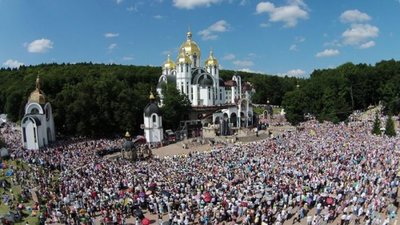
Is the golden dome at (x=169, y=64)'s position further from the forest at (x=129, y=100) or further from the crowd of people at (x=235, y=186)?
the crowd of people at (x=235, y=186)

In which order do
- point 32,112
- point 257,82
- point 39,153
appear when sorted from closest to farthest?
1. point 39,153
2. point 32,112
3. point 257,82

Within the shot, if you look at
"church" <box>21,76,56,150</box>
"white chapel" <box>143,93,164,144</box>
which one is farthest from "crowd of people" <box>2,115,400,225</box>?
"white chapel" <box>143,93,164,144</box>

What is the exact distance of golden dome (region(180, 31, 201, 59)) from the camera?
199 feet

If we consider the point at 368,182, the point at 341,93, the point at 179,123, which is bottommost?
the point at 368,182

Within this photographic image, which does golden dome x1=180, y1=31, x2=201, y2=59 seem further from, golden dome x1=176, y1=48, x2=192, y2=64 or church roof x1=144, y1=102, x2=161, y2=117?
church roof x1=144, y1=102, x2=161, y2=117

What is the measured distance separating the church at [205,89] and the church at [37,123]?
14682mm

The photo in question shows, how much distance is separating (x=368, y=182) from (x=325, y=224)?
4.52 m

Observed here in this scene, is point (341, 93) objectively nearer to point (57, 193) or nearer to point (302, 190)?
point (302, 190)

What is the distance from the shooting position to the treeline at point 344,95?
1948 inches

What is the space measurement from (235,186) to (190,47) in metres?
43.0

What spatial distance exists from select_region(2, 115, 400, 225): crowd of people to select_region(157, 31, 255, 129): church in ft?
67.2

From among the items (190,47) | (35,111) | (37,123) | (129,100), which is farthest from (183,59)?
(37,123)

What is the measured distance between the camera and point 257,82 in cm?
8994

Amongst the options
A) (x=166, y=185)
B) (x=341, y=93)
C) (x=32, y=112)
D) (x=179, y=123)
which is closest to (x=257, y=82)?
(x=341, y=93)
